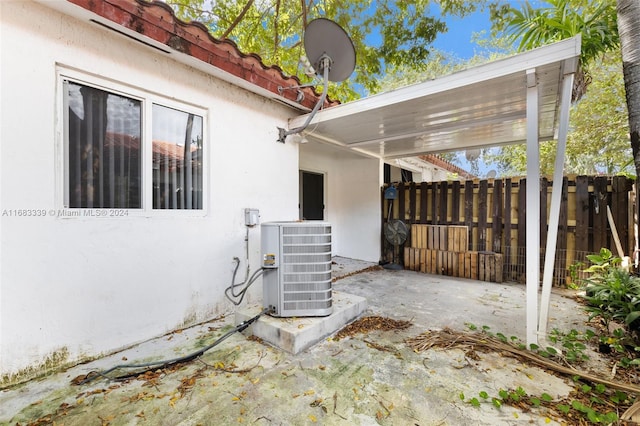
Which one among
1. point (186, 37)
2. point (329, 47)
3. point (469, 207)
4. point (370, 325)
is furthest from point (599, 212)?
point (186, 37)

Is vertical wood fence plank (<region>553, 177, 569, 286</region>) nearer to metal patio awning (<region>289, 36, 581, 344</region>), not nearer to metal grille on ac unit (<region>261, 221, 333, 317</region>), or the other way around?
metal patio awning (<region>289, 36, 581, 344</region>)

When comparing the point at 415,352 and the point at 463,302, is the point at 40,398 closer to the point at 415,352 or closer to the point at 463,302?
the point at 415,352

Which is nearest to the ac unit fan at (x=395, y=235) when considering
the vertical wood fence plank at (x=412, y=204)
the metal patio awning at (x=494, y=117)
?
the vertical wood fence plank at (x=412, y=204)

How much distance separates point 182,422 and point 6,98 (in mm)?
2649

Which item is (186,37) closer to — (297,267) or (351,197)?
(297,267)

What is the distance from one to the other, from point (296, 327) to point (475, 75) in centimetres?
318

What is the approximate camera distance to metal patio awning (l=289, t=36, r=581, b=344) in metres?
2.55

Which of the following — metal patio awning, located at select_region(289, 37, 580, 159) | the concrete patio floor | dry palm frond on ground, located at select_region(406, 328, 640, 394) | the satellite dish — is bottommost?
the concrete patio floor

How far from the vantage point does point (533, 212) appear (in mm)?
2549

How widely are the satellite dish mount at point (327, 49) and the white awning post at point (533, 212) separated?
2.02m

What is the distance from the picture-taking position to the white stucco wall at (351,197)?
6852 millimetres

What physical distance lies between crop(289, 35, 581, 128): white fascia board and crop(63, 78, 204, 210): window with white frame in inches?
81.0

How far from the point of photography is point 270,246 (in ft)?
9.39

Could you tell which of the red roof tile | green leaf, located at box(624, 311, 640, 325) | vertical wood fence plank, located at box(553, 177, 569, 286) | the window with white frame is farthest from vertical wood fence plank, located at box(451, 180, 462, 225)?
the window with white frame
